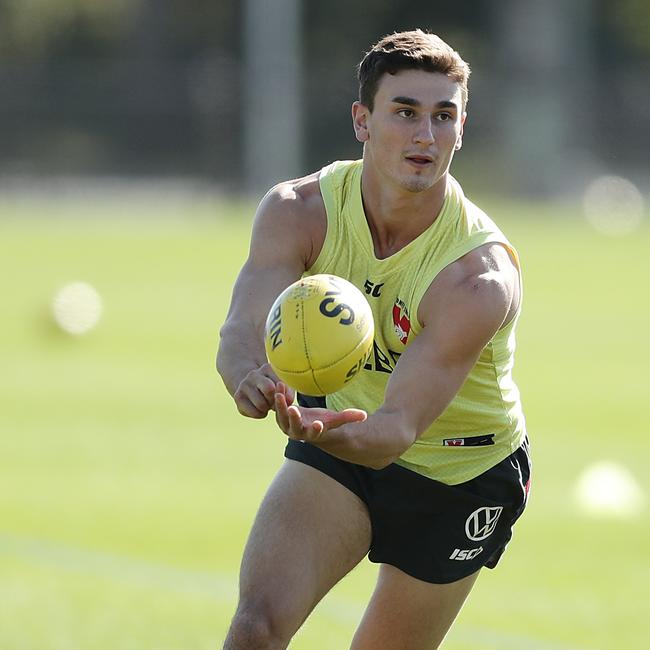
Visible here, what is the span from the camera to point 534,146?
157 feet

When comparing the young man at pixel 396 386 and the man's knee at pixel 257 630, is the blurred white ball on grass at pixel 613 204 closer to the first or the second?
the young man at pixel 396 386

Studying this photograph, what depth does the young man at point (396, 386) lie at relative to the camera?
566cm

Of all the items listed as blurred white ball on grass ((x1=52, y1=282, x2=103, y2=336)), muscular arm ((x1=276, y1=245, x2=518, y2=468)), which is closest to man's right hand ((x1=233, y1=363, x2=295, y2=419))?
muscular arm ((x1=276, y1=245, x2=518, y2=468))

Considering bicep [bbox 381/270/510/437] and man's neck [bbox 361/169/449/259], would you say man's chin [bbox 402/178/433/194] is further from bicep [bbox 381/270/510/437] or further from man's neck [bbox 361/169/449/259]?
bicep [bbox 381/270/510/437]

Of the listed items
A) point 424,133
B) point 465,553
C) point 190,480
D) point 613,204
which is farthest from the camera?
point 613,204

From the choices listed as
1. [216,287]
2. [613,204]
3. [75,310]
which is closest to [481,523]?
Answer: [75,310]

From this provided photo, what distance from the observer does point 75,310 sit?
2106cm

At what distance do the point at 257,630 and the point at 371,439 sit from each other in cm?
81

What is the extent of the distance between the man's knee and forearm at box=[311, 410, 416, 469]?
0.64m

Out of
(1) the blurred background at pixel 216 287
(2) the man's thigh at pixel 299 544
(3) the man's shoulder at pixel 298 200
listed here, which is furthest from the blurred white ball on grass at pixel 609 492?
(3) the man's shoulder at pixel 298 200

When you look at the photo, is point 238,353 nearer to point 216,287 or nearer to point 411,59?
point 411,59

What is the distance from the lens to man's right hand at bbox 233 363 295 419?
17.8 feet

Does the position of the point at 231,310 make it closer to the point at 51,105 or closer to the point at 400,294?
the point at 400,294

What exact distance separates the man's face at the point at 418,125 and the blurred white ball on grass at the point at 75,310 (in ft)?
49.8
